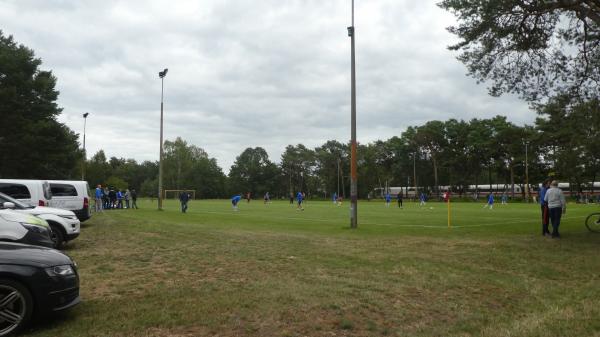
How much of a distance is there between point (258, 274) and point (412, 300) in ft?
9.41

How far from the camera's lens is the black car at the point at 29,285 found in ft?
16.3

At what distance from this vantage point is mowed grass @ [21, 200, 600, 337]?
5562 mm

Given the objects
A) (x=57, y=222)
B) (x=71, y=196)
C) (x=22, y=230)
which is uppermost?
(x=71, y=196)

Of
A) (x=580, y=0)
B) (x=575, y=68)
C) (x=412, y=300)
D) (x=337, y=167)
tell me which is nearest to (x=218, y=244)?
(x=412, y=300)

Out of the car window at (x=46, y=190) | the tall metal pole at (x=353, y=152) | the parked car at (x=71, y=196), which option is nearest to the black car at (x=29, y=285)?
the car window at (x=46, y=190)

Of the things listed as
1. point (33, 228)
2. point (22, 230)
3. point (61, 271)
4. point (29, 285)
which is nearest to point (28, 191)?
point (33, 228)

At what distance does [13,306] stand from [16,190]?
12.5 meters

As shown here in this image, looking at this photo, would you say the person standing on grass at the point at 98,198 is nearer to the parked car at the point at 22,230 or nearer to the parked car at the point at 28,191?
the parked car at the point at 28,191

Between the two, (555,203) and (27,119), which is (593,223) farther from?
(27,119)

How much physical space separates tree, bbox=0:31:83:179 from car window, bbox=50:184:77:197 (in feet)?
84.0

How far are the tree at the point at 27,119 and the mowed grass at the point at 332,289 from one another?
110ft

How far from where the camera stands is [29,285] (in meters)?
5.08

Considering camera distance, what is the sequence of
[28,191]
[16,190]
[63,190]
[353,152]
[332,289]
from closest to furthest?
1. [332,289]
2. [16,190]
3. [28,191]
4. [63,190]
5. [353,152]

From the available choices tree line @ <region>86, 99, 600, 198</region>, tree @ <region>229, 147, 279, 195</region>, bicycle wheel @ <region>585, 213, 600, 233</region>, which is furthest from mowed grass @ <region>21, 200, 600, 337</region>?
tree @ <region>229, 147, 279, 195</region>
